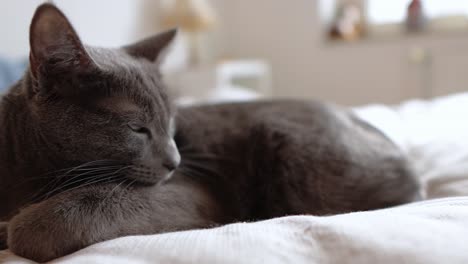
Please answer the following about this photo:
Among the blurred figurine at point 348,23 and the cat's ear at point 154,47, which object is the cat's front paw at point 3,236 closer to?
the cat's ear at point 154,47

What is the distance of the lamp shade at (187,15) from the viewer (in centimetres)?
321

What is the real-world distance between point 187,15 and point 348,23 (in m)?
1.32

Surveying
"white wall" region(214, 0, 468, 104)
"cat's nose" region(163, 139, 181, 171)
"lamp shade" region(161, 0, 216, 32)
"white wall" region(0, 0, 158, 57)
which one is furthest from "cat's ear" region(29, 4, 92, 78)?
"white wall" region(214, 0, 468, 104)

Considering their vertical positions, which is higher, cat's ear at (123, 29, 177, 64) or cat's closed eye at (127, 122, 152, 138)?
cat's ear at (123, 29, 177, 64)

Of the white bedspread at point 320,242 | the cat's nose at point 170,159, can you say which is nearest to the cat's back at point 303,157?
the cat's nose at point 170,159

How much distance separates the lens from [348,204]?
3.32ft

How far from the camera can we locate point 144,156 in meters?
0.90

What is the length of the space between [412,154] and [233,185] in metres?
0.59

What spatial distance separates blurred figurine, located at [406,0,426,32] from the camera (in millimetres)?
3289

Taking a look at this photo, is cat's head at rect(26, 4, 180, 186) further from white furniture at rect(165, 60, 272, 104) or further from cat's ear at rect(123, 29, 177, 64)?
white furniture at rect(165, 60, 272, 104)

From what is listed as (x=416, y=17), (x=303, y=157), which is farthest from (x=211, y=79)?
(x=303, y=157)

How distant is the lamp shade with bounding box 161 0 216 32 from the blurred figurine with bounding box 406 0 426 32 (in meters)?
1.57

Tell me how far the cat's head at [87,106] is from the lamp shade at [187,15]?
2.39 meters

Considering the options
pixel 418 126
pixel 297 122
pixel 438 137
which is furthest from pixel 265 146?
pixel 418 126
